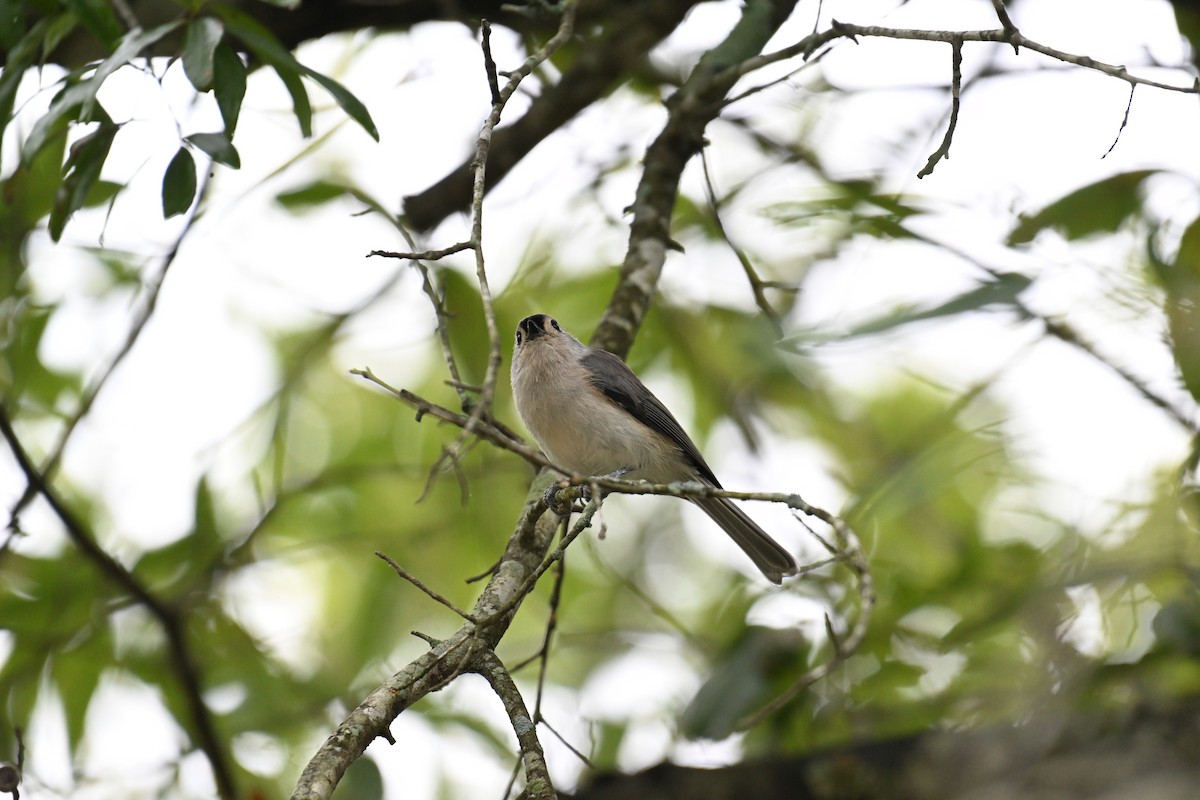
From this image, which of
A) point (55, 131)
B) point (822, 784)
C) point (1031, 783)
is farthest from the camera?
point (822, 784)

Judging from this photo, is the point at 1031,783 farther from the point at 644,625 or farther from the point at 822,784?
the point at 644,625

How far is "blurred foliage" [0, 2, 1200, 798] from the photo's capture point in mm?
3363

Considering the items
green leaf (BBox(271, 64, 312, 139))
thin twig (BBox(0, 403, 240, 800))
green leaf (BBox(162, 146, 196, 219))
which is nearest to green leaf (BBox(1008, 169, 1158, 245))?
green leaf (BBox(271, 64, 312, 139))

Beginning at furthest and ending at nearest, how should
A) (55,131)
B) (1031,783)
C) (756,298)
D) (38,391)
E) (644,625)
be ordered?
1. (644,625)
2. (38,391)
3. (756,298)
4. (55,131)
5. (1031,783)

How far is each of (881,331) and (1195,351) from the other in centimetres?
144

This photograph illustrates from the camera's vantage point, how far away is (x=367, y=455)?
226 inches

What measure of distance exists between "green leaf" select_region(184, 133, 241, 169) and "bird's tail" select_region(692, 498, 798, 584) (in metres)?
2.43

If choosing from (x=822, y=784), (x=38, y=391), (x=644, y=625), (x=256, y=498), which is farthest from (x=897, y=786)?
(x=38, y=391)

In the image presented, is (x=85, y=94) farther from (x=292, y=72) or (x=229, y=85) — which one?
(x=292, y=72)

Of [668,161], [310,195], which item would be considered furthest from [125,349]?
[668,161]

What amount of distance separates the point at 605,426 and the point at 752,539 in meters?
0.82

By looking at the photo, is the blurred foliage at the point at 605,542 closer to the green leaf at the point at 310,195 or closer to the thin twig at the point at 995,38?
the green leaf at the point at 310,195

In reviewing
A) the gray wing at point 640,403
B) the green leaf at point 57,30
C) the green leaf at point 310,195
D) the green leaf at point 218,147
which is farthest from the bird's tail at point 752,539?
the green leaf at point 57,30

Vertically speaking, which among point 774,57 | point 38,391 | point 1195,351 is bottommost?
point 1195,351
